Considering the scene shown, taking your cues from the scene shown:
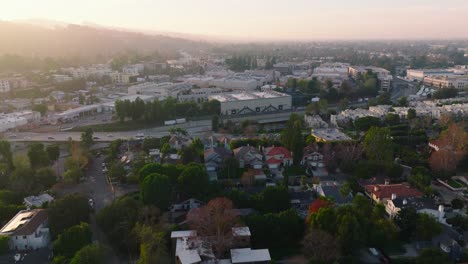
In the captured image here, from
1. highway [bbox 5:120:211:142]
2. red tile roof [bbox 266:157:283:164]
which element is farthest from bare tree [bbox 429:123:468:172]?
highway [bbox 5:120:211:142]

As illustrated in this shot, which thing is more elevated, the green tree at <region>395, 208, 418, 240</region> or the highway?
the green tree at <region>395, 208, 418, 240</region>

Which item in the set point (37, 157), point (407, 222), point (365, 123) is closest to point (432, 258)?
point (407, 222)

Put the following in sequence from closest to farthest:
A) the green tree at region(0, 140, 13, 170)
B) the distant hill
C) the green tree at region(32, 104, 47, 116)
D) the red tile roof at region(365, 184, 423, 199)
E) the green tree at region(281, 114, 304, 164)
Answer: the red tile roof at region(365, 184, 423, 199), the green tree at region(0, 140, 13, 170), the green tree at region(281, 114, 304, 164), the green tree at region(32, 104, 47, 116), the distant hill

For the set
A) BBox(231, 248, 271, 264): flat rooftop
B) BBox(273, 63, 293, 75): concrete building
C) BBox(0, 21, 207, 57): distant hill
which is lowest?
BBox(231, 248, 271, 264): flat rooftop

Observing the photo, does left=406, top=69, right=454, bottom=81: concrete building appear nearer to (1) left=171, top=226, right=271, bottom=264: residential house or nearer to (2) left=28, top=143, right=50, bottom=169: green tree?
(1) left=171, top=226, right=271, bottom=264: residential house

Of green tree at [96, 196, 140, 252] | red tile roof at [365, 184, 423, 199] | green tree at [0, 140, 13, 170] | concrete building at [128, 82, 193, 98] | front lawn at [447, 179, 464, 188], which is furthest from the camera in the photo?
concrete building at [128, 82, 193, 98]

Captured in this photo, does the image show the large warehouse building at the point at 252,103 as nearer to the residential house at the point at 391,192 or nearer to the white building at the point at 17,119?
the white building at the point at 17,119
